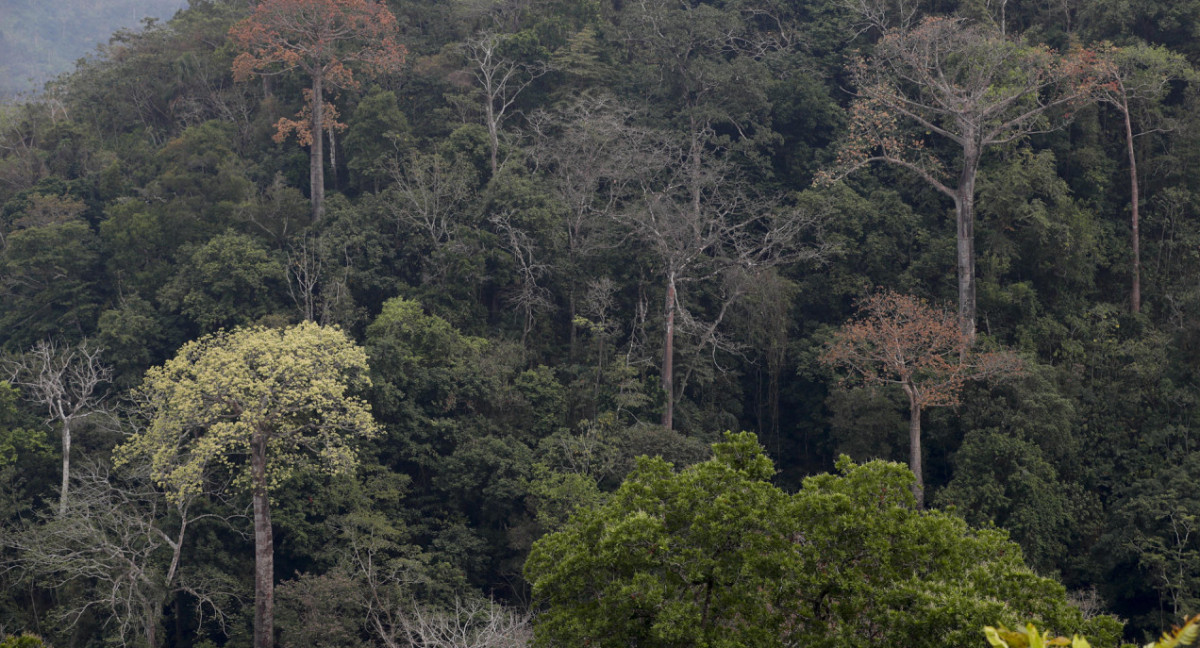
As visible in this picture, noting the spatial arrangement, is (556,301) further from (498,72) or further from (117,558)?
(117,558)

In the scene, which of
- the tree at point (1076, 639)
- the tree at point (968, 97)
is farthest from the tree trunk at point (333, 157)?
the tree at point (1076, 639)

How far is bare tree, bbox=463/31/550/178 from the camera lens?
24312 mm

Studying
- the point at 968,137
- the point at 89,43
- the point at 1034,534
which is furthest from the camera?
the point at 89,43

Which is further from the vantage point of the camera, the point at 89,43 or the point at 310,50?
the point at 89,43

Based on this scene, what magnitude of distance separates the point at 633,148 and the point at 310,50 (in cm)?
845

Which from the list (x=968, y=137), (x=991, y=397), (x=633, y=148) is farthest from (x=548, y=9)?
(x=991, y=397)

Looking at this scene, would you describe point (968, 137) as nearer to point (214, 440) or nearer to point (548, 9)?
point (548, 9)

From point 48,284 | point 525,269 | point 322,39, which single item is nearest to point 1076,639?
point 525,269

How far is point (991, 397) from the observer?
17.9 meters

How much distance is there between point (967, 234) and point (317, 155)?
15.4m

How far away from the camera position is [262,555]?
1580 centimetres

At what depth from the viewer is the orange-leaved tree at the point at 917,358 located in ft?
56.9

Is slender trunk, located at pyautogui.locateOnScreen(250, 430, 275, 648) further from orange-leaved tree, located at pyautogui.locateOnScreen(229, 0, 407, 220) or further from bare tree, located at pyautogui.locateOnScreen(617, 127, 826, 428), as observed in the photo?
orange-leaved tree, located at pyautogui.locateOnScreen(229, 0, 407, 220)

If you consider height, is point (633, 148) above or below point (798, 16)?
below
